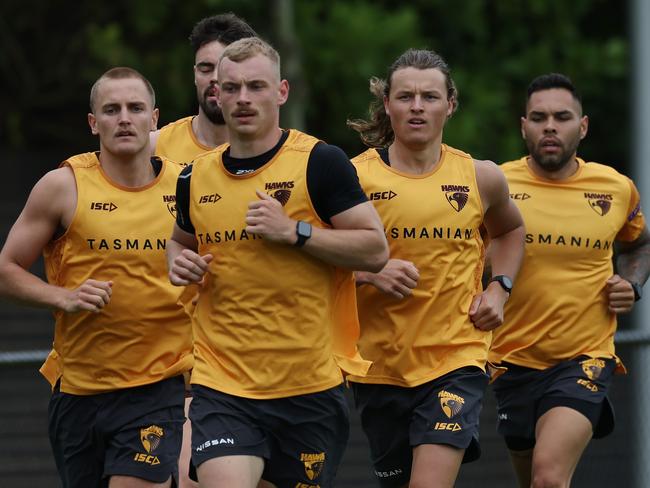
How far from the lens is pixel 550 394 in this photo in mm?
8555

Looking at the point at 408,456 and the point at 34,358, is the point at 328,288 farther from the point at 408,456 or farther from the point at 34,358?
the point at 34,358

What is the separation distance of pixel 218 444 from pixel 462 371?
143cm

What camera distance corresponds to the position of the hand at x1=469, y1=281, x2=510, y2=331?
7680mm

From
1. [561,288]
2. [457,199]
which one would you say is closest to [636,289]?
[561,288]

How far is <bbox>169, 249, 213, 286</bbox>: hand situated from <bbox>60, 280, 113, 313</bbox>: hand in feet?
1.55

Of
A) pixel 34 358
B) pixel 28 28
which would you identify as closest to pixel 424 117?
pixel 34 358

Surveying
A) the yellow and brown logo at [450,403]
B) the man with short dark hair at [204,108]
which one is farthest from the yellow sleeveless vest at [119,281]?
the yellow and brown logo at [450,403]

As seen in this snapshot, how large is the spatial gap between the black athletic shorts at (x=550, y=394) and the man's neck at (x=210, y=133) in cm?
202

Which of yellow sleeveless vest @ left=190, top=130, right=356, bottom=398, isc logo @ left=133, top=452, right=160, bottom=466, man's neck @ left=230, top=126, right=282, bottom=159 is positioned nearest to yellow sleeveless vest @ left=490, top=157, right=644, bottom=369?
yellow sleeveless vest @ left=190, top=130, right=356, bottom=398

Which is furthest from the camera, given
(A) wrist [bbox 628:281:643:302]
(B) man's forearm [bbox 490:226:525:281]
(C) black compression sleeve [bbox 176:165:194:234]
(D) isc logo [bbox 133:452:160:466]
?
(A) wrist [bbox 628:281:643:302]

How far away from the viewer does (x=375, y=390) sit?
7.82 meters

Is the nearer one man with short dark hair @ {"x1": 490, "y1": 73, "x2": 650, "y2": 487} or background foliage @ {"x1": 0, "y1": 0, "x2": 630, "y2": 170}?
man with short dark hair @ {"x1": 490, "y1": 73, "x2": 650, "y2": 487}

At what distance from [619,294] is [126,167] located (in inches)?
110

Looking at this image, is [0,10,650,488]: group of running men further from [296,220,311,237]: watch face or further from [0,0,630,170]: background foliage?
[0,0,630,170]: background foliage
